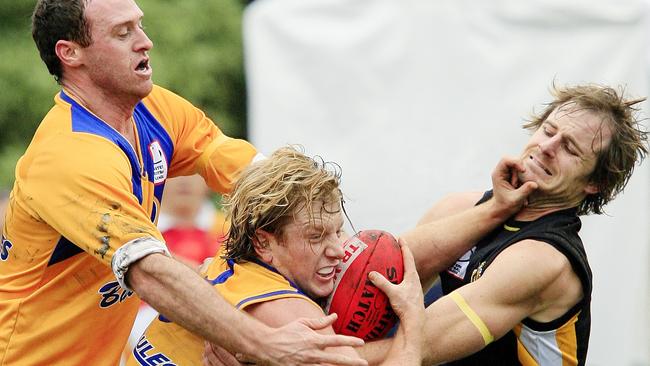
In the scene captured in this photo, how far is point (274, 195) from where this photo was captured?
4.32 m

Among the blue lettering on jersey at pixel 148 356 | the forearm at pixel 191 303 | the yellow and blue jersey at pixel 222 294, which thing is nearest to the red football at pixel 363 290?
the yellow and blue jersey at pixel 222 294

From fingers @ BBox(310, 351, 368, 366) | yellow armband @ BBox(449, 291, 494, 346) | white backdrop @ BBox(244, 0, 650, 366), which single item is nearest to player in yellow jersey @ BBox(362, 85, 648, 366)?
yellow armband @ BBox(449, 291, 494, 346)

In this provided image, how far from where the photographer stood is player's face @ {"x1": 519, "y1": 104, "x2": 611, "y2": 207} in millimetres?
4879

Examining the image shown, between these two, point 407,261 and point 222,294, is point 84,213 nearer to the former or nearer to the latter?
point 222,294

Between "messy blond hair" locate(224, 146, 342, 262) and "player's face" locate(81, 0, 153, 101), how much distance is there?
2.07 feet

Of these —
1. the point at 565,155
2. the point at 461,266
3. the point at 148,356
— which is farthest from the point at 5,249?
the point at 565,155

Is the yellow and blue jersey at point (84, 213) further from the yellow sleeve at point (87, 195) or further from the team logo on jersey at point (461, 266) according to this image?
the team logo on jersey at point (461, 266)

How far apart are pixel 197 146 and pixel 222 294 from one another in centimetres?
113

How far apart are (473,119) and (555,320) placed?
116 inches

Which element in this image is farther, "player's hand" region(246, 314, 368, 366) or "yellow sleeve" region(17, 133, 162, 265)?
"yellow sleeve" region(17, 133, 162, 265)

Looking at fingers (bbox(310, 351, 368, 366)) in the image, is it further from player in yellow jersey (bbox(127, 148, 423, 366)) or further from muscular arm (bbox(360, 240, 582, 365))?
muscular arm (bbox(360, 240, 582, 365))

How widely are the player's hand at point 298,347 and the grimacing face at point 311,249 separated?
27 cm

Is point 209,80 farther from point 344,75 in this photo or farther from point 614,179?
point 614,179

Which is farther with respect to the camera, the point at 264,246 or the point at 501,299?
the point at 501,299
